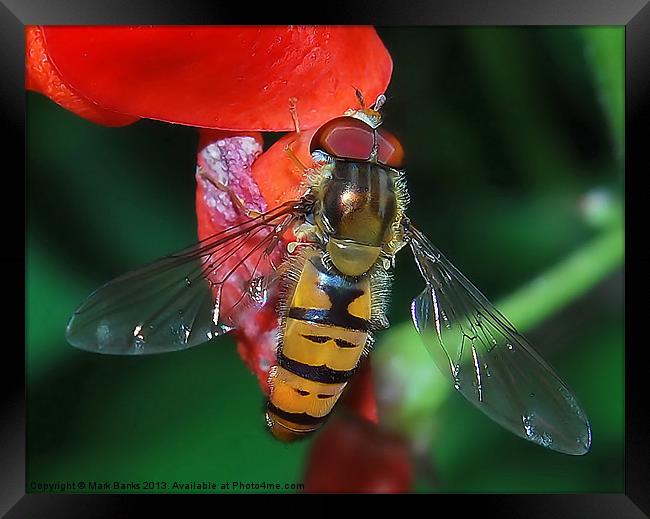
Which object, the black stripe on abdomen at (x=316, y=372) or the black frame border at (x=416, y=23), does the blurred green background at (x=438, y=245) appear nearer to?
the black frame border at (x=416, y=23)

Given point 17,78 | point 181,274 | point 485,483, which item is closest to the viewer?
point 181,274

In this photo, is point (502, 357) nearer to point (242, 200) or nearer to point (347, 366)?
point (347, 366)

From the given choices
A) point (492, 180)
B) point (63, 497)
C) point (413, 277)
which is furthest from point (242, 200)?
point (63, 497)

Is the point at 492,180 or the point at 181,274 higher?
the point at 492,180

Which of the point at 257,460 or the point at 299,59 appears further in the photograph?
the point at 257,460

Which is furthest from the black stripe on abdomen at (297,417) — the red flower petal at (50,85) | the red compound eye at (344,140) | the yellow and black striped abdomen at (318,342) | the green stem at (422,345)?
the red flower petal at (50,85)

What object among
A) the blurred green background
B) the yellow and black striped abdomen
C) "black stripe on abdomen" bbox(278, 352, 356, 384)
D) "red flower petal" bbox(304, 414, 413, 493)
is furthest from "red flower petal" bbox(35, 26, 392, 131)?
"red flower petal" bbox(304, 414, 413, 493)

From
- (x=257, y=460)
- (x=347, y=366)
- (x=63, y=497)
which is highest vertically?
(x=347, y=366)

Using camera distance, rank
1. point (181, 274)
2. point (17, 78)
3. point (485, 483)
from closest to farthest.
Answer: point (181, 274) → point (17, 78) → point (485, 483)
